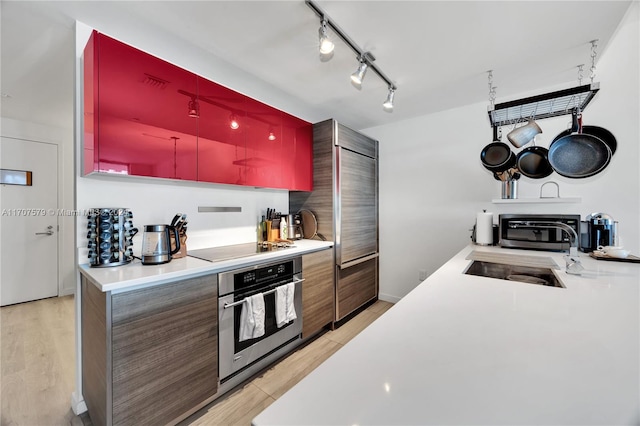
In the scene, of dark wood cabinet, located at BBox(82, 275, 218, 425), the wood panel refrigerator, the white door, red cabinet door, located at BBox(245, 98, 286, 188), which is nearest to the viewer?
dark wood cabinet, located at BBox(82, 275, 218, 425)

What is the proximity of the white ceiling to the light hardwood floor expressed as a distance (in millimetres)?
2299

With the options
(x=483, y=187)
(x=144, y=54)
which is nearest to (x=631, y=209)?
(x=483, y=187)

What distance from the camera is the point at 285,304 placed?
6.29ft

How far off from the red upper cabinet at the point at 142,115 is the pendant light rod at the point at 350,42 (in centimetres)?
91

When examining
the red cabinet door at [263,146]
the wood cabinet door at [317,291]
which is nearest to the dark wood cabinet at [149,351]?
the wood cabinet door at [317,291]

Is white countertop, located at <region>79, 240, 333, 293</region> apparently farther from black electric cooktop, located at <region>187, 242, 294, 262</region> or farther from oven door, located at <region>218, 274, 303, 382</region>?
oven door, located at <region>218, 274, 303, 382</region>

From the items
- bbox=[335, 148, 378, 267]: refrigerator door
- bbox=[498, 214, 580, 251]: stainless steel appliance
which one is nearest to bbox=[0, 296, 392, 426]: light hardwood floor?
bbox=[335, 148, 378, 267]: refrigerator door

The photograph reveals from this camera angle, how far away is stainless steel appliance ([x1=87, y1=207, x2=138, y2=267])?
1.40 meters

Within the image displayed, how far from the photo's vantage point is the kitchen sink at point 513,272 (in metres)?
1.50

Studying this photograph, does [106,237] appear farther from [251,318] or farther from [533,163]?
[533,163]

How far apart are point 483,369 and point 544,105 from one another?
198 cm

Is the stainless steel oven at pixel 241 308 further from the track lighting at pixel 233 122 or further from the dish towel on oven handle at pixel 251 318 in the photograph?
the track lighting at pixel 233 122

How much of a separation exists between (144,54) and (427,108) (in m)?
2.58

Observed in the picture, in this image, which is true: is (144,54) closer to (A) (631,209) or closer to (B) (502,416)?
(B) (502,416)
